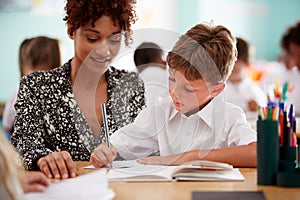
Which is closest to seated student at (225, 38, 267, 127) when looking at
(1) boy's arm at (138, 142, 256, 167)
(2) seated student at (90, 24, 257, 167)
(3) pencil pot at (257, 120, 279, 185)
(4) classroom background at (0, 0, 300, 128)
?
(4) classroom background at (0, 0, 300, 128)

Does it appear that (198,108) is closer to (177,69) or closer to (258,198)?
(177,69)

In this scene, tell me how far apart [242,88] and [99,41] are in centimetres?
213

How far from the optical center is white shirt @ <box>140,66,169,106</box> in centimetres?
195

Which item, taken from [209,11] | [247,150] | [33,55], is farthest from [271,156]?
[209,11]

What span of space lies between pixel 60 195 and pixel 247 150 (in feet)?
2.03

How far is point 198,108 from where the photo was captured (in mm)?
1845

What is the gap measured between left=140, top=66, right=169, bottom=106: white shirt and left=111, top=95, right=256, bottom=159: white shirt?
0.04 m

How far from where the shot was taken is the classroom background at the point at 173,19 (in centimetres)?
554

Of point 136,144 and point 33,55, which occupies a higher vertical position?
point 33,55

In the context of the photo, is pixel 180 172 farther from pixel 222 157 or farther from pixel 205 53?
pixel 205 53

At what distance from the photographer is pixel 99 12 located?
1883 millimetres

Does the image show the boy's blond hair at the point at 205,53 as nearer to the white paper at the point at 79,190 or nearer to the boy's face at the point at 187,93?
the boy's face at the point at 187,93

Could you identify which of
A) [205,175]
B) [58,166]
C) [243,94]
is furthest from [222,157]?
[243,94]

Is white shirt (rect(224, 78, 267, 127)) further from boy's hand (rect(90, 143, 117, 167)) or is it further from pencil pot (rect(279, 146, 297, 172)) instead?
pencil pot (rect(279, 146, 297, 172))
